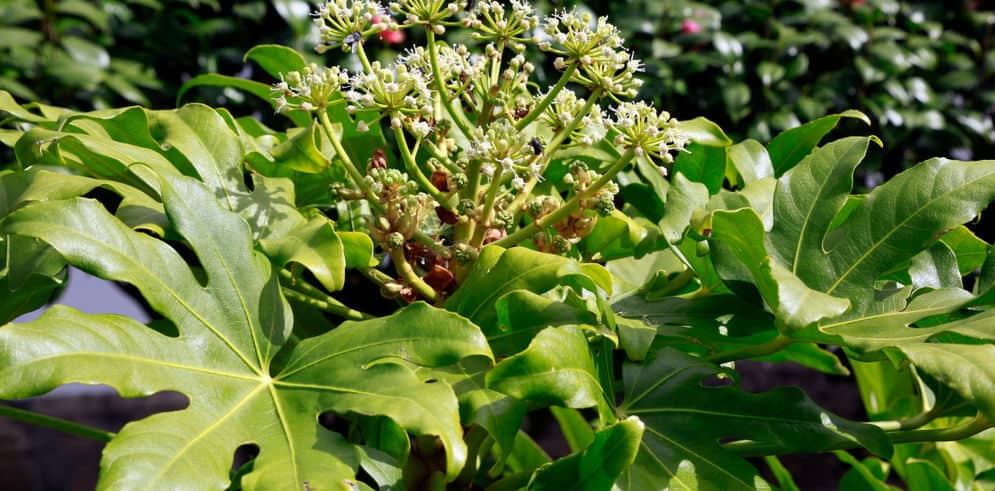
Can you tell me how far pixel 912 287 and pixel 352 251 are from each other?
1.58ft

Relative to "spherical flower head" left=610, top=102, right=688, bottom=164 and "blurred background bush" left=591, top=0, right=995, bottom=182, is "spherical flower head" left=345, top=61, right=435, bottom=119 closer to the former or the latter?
"spherical flower head" left=610, top=102, right=688, bottom=164

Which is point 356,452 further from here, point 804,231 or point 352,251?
point 804,231

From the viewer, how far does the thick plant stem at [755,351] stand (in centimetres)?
78

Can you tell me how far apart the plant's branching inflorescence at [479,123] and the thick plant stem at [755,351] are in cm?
16

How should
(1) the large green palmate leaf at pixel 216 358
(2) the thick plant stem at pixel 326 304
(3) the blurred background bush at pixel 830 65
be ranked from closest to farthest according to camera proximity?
1. (1) the large green palmate leaf at pixel 216 358
2. (2) the thick plant stem at pixel 326 304
3. (3) the blurred background bush at pixel 830 65

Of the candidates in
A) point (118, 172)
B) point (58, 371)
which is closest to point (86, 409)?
point (118, 172)

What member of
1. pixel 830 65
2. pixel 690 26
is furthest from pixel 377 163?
pixel 830 65

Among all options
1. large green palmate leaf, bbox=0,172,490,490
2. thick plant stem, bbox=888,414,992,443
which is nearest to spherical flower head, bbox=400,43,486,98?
large green palmate leaf, bbox=0,172,490,490

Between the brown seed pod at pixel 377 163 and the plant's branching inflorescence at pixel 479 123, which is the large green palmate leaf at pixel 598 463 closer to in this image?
the plant's branching inflorescence at pixel 479 123

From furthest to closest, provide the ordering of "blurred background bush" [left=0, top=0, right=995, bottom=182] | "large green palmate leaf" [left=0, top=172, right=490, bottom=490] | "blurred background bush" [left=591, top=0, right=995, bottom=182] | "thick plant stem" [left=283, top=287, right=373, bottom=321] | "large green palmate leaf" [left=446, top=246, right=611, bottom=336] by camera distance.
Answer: "blurred background bush" [left=591, top=0, right=995, bottom=182] < "blurred background bush" [left=0, top=0, right=995, bottom=182] < "thick plant stem" [left=283, top=287, right=373, bottom=321] < "large green palmate leaf" [left=446, top=246, right=611, bottom=336] < "large green palmate leaf" [left=0, top=172, right=490, bottom=490]

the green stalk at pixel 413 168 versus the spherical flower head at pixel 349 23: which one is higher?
the spherical flower head at pixel 349 23

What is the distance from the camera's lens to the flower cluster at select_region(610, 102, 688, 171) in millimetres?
751

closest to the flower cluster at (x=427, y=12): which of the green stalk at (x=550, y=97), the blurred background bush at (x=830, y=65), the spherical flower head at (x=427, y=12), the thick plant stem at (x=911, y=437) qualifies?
the spherical flower head at (x=427, y=12)

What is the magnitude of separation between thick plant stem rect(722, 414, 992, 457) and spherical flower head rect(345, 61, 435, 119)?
1.26 ft
